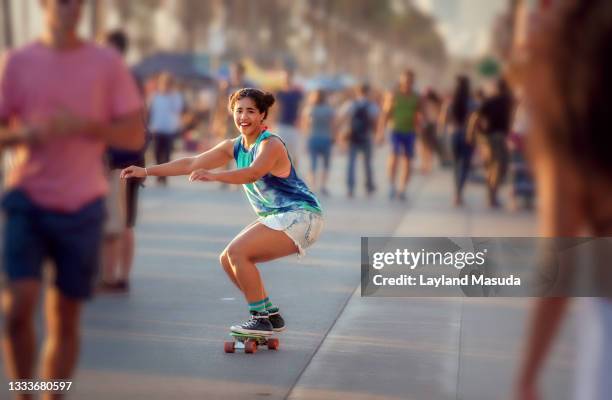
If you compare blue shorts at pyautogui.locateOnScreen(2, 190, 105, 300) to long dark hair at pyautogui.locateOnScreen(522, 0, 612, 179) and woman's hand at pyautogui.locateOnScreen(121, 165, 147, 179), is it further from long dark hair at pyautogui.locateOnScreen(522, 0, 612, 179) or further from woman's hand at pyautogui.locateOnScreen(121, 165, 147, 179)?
long dark hair at pyautogui.locateOnScreen(522, 0, 612, 179)

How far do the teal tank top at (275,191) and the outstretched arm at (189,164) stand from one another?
71 millimetres

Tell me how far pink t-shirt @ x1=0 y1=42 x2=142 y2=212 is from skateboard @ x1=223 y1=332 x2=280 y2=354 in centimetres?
266

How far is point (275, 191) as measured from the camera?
7.46 meters

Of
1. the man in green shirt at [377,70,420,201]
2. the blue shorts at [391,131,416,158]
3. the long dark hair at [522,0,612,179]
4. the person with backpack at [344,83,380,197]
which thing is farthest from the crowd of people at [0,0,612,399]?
the person with backpack at [344,83,380,197]

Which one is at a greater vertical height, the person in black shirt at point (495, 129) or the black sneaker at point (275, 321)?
the person in black shirt at point (495, 129)

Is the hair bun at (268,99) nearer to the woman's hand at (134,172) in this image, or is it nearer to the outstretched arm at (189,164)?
the outstretched arm at (189,164)

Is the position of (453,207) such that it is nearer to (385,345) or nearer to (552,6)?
(385,345)

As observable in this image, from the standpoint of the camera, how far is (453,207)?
18.4 metres

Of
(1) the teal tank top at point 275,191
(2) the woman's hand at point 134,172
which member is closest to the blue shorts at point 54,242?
(2) the woman's hand at point 134,172

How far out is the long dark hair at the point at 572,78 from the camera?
10.4ft

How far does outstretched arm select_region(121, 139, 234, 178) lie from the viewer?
21.9 ft

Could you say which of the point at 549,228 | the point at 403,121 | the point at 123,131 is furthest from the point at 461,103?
the point at 549,228

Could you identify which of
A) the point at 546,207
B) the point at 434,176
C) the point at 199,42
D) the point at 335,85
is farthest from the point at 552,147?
the point at 199,42

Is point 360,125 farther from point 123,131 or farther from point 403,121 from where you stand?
point 123,131
